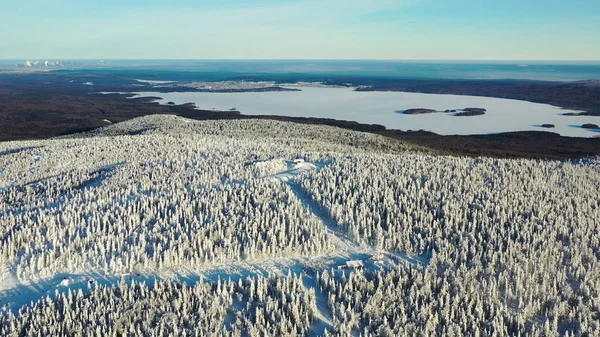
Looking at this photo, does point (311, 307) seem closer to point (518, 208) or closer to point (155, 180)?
point (518, 208)

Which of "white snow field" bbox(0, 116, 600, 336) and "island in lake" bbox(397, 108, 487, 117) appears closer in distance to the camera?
"white snow field" bbox(0, 116, 600, 336)

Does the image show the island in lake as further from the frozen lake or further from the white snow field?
the white snow field

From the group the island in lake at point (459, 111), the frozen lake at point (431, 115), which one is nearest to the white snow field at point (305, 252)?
the frozen lake at point (431, 115)

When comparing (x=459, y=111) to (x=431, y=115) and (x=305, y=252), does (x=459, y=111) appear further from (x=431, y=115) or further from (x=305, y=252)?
(x=305, y=252)

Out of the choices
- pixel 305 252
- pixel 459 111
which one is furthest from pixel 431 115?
pixel 305 252

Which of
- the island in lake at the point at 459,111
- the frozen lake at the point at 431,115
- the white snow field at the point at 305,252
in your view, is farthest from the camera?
the island in lake at the point at 459,111

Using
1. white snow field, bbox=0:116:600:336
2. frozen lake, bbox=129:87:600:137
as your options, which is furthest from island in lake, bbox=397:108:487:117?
white snow field, bbox=0:116:600:336

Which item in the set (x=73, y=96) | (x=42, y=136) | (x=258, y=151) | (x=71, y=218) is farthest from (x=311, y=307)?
(x=73, y=96)

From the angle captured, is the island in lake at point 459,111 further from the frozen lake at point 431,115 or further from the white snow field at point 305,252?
the white snow field at point 305,252

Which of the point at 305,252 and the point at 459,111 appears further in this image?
the point at 459,111
